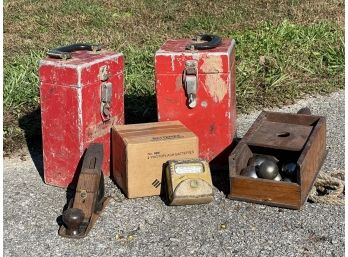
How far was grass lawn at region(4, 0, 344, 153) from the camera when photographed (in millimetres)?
6379

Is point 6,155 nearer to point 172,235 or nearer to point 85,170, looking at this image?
point 85,170

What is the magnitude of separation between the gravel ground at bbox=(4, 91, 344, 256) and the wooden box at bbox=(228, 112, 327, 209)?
3.2 inches

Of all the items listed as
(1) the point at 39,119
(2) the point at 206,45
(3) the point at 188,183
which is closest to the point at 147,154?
(3) the point at 188,183

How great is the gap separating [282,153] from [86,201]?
135cm

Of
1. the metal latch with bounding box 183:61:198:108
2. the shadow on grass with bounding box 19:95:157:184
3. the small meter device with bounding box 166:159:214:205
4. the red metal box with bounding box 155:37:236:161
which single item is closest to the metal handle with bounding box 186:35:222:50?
the red metal box with bounding box 155:37:236:161

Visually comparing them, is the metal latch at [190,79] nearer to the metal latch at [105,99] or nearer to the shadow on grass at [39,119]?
the metal latch at [105,99]

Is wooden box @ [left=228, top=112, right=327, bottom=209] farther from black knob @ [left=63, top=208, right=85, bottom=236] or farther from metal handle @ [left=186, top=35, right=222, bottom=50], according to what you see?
black knob @ [left=63, top=208, right=85, bottom=236]

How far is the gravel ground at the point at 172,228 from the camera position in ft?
12.7

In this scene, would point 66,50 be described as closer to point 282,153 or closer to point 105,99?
point 105,99

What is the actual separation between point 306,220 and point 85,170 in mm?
1287

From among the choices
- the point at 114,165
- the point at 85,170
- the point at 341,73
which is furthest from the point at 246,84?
the point at 85,170

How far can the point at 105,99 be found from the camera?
15.1 ft

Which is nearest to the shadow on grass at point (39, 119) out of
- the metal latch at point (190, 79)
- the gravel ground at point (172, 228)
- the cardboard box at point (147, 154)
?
the gravel ground at point (172, 228)

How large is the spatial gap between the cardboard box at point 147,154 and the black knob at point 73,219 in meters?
0.52
